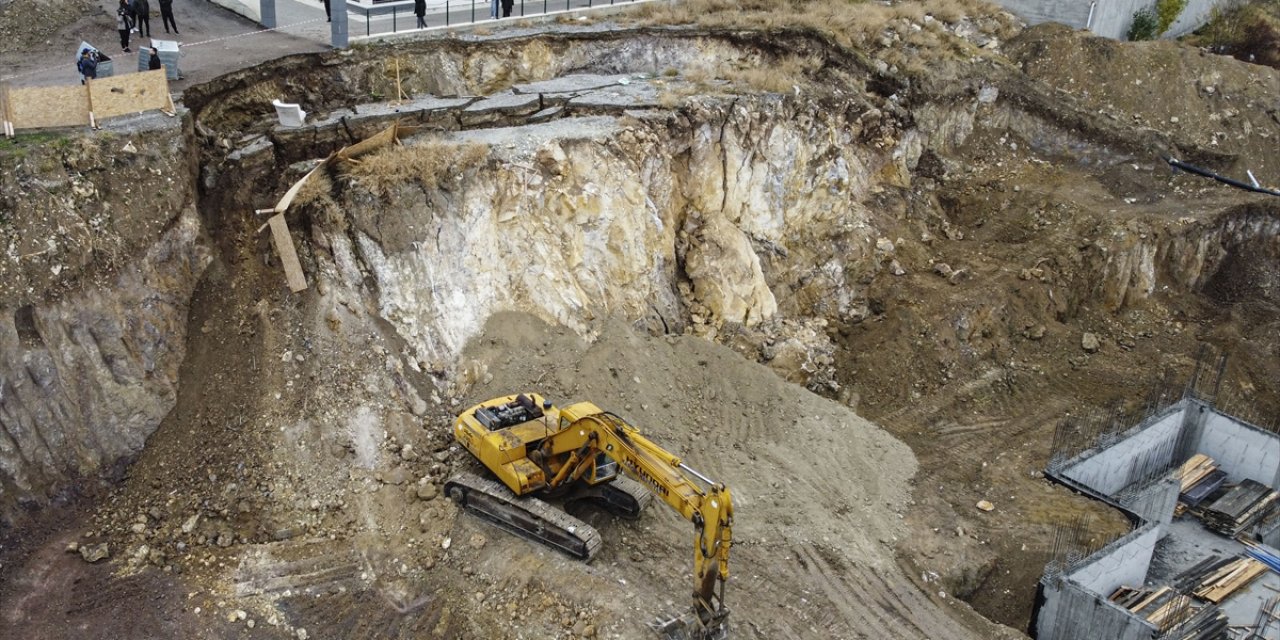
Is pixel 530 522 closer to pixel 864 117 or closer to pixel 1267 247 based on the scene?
pixel 864 117

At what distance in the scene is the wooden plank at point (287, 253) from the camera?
14.9 metres

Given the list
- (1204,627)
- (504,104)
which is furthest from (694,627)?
(504,104)

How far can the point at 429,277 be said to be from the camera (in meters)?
16.0

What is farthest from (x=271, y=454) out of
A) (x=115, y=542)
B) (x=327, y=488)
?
(x=115, y=542)

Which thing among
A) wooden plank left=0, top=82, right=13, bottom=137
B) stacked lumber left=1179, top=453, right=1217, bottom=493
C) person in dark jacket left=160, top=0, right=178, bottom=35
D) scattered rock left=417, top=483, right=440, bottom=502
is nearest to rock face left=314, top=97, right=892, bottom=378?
scattered rock left=417, top=483, right=440, bottom=502

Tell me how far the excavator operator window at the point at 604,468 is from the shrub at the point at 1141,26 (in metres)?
25.0

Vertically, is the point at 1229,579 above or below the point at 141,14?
below

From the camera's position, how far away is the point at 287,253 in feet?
49.4

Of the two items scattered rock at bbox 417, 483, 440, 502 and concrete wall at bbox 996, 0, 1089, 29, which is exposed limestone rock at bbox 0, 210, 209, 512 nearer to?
scattered rock at bbox 417, 483, 440, 502

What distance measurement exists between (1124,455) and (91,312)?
17.7 metres

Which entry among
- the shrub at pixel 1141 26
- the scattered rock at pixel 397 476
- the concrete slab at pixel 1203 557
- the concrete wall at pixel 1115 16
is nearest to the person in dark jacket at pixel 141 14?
the scattered rock at pixel 397 476

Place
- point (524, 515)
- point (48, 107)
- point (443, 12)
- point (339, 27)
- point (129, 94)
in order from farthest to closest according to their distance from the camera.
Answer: point (443, 12)
point (339, 27)
point (129, 94)
point (48, 107)
point (524, 515)

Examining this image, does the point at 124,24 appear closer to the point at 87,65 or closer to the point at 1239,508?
the point at 87,65

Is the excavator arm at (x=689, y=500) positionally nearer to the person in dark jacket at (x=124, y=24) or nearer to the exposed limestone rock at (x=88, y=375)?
the exposed limestone rock at (x=88, y=375)
